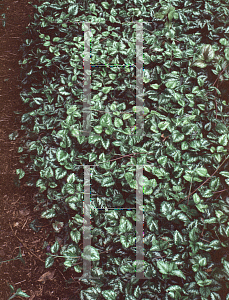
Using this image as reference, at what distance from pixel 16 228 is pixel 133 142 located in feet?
3.42

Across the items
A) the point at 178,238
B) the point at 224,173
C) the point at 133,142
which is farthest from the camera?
the point at 133,142

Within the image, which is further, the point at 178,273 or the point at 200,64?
the point at 200,64

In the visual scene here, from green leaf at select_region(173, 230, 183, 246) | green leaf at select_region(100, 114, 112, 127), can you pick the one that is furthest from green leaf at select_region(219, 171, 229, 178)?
green leaf at select_region(100, 114, 112, 127)

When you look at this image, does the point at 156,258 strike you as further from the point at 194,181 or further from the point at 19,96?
the point at 19,96

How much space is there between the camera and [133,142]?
1.70 meters

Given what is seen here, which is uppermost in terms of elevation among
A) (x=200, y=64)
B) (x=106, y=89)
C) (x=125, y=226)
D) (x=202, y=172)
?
(x=200, y=64)

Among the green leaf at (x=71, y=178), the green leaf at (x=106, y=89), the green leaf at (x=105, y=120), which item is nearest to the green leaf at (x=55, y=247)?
the green leaf at (x=71, y=178)

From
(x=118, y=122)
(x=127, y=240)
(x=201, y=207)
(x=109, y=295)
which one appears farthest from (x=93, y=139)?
(x=109, y=295)

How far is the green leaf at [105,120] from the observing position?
1728 mm

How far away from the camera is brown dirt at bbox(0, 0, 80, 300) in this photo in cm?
160

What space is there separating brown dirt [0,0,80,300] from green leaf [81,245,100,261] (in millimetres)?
182

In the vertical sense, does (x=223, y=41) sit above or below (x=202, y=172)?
above

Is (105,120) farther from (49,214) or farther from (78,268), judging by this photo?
(78,268)

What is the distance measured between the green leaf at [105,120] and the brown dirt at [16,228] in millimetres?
737
